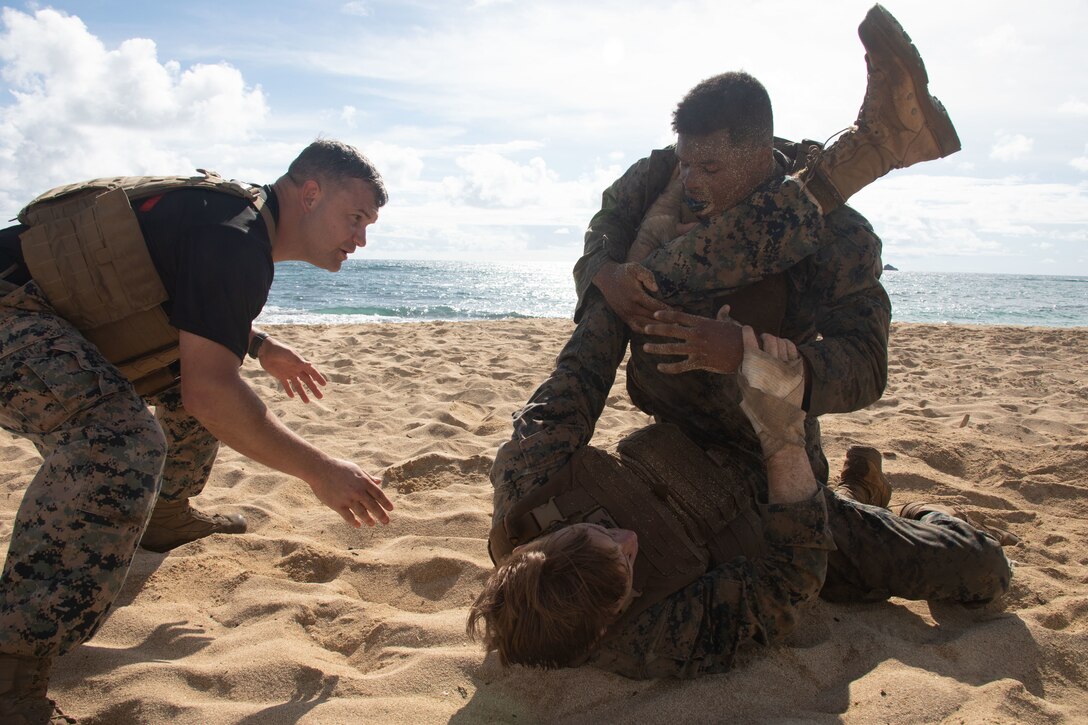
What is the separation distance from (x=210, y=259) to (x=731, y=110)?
1.89 meters

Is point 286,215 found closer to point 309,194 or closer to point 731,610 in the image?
point 309,194

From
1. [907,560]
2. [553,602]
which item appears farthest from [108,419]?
[907,560]

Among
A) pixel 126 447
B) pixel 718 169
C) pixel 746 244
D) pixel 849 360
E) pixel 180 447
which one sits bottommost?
pixel 180 447

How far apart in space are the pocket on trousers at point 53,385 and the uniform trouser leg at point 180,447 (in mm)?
736

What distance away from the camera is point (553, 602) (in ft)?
6.93

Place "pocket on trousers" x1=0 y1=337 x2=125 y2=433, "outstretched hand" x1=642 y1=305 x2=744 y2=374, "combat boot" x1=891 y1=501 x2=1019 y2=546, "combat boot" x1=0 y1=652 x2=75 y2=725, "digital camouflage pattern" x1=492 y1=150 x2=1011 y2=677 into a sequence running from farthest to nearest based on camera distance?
"combat boot" x1=891 y1=501 x2=1019 y2=546 → "outstretched hand" x1=642 y1=305 x2=744 y2=374 → "digital camouflage pattern" x1=492 y1=150 x2=1011 y2=677 → "pocket on trousers" x1=0 y1=337 x2=125 y2=433 → "combat boot" x1=0 y1=652 x2=75 y2=725

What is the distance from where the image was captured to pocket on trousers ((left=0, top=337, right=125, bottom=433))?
2.23 meters

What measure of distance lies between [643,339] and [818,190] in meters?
0.91

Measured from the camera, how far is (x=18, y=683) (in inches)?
78.2

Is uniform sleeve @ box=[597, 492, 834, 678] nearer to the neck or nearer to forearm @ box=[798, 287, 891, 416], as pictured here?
forearm @ box=[798, 287, 891, 416]

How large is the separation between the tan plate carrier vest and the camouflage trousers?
1.11 meters

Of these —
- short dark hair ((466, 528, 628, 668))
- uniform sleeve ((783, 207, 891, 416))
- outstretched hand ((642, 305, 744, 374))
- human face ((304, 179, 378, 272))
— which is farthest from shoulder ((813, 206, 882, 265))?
human face ((304, 179, 378, 272))

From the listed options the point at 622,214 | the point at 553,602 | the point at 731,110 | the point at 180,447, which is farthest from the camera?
the point at 622,214

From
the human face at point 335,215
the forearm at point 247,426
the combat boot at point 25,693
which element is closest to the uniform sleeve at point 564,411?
the forearm at point 247,426
